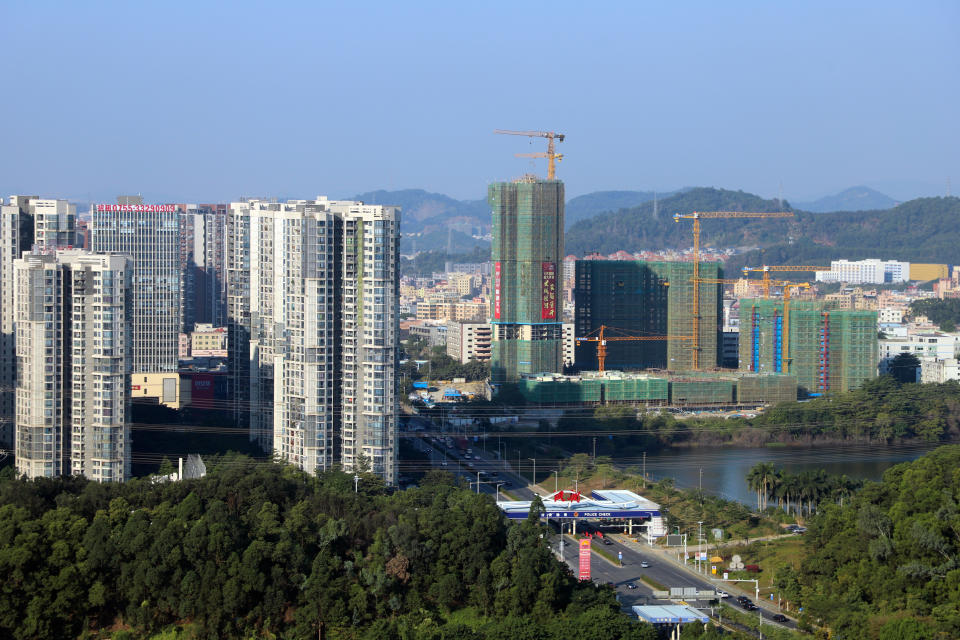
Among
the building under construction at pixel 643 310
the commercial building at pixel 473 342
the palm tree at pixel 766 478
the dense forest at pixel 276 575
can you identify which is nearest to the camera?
the dense forest at pixel 276 575

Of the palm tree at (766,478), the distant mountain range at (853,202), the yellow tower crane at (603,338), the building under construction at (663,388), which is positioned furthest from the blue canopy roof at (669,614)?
the distant mountain range at (853,202)

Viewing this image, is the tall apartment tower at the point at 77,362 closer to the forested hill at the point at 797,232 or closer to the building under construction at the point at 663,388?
the building under construction at the point at 663,388

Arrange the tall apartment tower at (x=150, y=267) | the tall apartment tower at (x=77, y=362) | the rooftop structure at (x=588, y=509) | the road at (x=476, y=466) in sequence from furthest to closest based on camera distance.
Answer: the tall apartment tower at (x=150, y=267)
the road at (x=476, y=466)
the tall apartment tower at (x=77, y=362)
the rooftop structure at (x=588, y=509)

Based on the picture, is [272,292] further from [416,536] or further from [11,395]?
[416,536]

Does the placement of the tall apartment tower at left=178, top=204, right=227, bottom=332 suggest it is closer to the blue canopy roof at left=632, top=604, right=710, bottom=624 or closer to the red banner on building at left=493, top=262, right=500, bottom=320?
the red banner on building at left=493, top=262, right=500, bottom=320

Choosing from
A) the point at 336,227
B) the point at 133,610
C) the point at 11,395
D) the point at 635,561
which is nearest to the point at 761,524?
the point at 635,561

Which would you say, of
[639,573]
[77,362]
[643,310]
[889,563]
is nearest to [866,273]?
[643,310]

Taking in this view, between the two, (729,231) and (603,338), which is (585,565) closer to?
(603,338)
